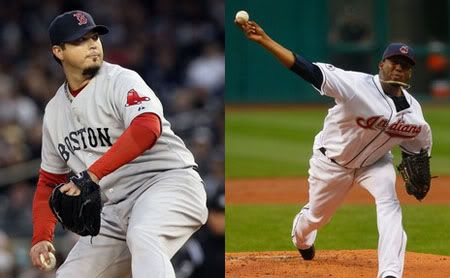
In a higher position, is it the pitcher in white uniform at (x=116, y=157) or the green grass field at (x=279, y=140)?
the pitcher in white uniform at (x=116, y=157)

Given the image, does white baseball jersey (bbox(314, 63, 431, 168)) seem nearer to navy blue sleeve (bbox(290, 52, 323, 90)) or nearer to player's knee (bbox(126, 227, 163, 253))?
navy blue sleeve (bbox(290, 52, 323, 90))

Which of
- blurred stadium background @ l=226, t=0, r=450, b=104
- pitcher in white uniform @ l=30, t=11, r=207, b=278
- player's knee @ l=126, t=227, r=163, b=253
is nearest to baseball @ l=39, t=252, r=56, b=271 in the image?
pitcher in white uniform @ l=30, t=11, r=207, b=278

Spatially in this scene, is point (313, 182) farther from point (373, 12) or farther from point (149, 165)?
point (373, 12)

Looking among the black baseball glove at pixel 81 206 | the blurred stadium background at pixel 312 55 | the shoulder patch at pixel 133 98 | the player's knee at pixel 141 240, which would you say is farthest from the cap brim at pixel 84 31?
the blurred stadium background at pixel 312 55

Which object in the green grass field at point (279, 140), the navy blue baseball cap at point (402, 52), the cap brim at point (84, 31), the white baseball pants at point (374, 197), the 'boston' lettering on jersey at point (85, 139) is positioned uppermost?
the cap brim at point (84, 31)

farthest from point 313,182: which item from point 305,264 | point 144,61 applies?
point 144,61

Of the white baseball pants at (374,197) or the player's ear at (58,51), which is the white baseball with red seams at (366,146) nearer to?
the white baseball pants at (374,197)

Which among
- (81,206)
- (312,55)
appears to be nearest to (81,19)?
(81,206)
